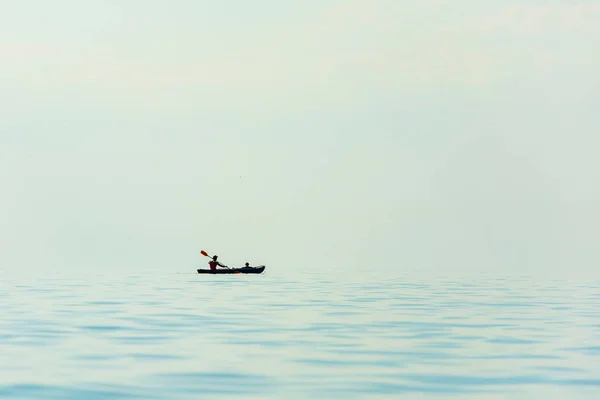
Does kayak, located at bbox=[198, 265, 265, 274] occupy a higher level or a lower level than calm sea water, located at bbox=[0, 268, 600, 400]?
higher

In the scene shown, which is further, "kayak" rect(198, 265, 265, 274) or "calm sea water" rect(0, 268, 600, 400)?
"kayak" rect(198, 265, 265, 274)

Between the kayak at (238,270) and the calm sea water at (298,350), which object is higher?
the kayak at (238,270)

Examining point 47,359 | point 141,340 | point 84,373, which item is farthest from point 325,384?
point 141,340

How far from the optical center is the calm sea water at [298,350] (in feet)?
82.9

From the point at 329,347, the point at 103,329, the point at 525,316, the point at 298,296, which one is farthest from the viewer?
the point at 298,296

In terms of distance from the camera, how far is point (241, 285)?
80.8 meters

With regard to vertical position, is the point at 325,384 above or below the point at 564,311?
below

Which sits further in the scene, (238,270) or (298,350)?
(238,270)

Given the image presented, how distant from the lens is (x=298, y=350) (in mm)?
32312

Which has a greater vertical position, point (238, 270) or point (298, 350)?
point (238, 270)

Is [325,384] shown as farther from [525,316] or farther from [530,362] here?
[525,316]

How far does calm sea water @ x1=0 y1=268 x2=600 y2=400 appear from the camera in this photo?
25.3 m

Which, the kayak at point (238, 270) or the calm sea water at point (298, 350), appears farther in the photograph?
the kayak at point (238, 270)

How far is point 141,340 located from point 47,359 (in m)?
5.63
